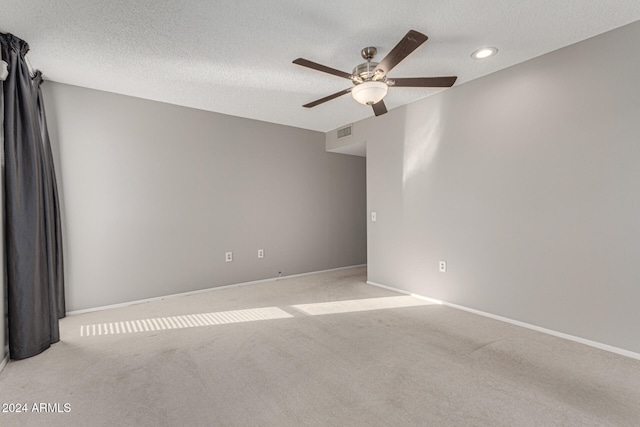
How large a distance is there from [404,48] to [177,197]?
306cm

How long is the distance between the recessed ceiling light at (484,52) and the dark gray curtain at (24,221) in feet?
11.7

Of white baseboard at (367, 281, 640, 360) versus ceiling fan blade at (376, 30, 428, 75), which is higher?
ceiling fan blade at (376, 30, 428, 75)

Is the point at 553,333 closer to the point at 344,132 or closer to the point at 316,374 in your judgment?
the point at 316,374

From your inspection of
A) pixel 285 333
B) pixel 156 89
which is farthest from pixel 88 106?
pixel 285 333

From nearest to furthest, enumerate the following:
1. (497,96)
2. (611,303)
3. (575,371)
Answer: (575,371) < (611,303) < (497,96)

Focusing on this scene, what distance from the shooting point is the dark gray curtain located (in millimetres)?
2086

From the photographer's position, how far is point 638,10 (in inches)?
76.8

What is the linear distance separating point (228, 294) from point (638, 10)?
4.41m

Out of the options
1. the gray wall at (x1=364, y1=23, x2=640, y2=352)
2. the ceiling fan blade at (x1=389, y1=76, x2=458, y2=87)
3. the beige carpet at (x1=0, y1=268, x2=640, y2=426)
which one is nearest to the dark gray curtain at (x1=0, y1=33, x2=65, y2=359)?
the beige carpet at (x1=0, y1=268, x2=640, y2=426)

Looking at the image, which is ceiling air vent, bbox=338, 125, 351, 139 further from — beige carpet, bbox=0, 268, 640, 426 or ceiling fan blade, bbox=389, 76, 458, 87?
beige carpet, bbox=0, 268, 640, 426

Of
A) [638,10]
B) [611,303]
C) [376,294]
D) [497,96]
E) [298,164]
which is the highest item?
[638,10]

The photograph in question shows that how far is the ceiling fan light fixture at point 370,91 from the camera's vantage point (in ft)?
7.18

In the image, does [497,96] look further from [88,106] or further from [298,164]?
[88,106]

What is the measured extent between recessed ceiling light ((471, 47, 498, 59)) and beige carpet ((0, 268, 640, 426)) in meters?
2.37
